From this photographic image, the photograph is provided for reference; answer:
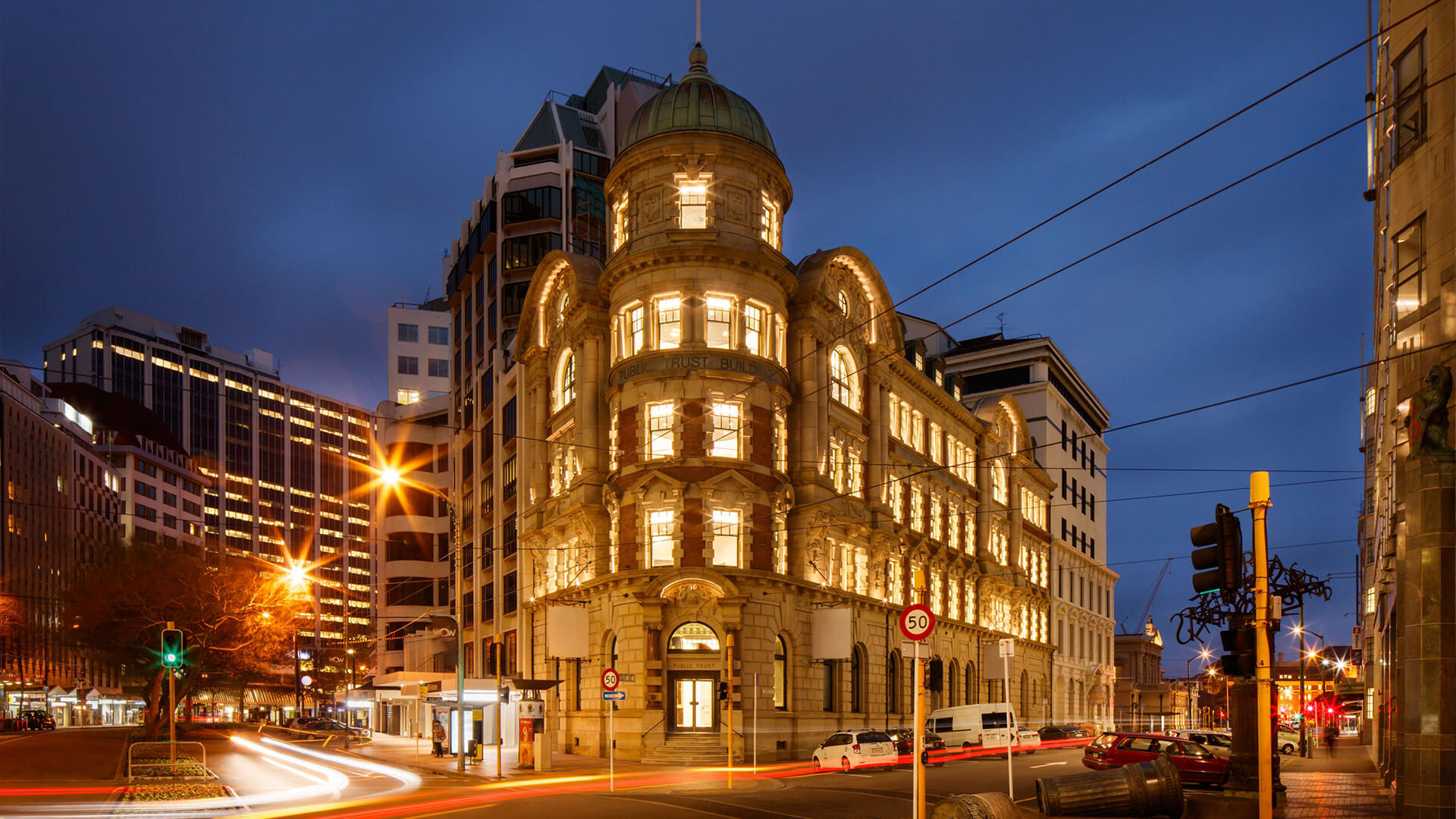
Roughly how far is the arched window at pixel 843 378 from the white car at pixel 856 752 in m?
15.4

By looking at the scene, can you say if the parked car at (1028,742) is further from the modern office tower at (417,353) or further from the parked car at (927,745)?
the modern office tower at (417,353)

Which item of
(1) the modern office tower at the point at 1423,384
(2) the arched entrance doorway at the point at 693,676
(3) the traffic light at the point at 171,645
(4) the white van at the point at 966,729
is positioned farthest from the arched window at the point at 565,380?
(1) the modern office tower at the point at 1423,384

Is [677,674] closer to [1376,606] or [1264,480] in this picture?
[1376,606]

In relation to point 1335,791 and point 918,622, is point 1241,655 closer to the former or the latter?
point 918,622

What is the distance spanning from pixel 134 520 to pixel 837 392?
150046 mm

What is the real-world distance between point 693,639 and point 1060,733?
27.3 m

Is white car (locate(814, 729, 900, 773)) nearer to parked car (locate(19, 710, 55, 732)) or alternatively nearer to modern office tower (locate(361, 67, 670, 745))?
modern office tower (locate(361, 67, 670, 745))

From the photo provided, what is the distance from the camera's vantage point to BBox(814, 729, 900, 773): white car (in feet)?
127

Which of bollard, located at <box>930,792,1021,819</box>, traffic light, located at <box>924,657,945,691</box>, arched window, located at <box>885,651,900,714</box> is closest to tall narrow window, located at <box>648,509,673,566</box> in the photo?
arched window, located at <box>885,651,900,714</box>

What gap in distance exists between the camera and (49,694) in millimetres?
130625

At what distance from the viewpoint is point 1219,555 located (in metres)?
15.2

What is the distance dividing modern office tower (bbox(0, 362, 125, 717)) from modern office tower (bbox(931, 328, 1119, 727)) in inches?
3302

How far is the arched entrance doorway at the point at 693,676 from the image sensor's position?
A: 142 feet

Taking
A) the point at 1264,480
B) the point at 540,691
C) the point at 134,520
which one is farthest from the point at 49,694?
the point at 1264,480
